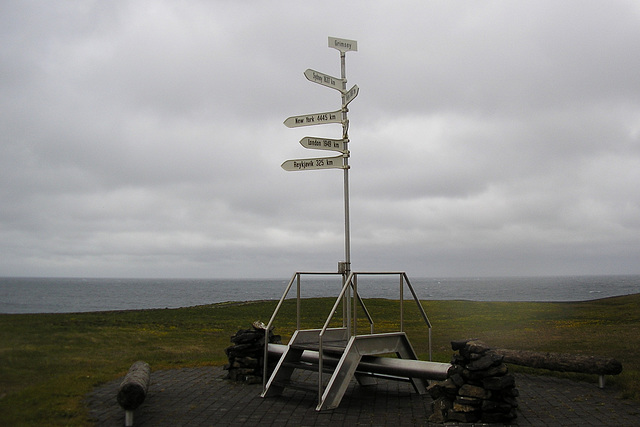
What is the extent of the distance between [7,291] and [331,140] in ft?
19.9

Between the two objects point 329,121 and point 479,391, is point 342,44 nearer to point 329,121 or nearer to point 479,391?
point 329,121

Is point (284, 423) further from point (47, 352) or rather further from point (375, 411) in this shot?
point (47, 352)

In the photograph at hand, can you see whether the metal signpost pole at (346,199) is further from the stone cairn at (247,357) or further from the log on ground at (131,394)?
the log on ground at (131,394)

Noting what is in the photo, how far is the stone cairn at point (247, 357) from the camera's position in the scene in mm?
11023

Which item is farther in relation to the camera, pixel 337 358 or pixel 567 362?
pixel 567 362

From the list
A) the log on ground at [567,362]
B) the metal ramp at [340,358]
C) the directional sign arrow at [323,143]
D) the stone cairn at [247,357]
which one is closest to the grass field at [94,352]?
the log on ground at [567,362]

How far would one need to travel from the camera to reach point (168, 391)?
988 centimetres

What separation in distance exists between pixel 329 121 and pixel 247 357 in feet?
16.8

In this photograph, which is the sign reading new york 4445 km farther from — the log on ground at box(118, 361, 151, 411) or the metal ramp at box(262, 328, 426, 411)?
the log on ground at box(118, 361, 151, 411)

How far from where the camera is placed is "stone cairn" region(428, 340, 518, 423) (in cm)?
760

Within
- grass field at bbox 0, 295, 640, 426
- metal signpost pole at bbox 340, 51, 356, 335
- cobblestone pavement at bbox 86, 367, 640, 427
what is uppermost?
metal signpost pole at bbox 340, 51, 356, 335

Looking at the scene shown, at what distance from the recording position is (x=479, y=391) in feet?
25.1

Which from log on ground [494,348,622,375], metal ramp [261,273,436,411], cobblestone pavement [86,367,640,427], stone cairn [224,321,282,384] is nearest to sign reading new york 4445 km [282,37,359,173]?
metal ramp [261,273,436,411]

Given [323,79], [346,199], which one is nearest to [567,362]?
[346,199]
